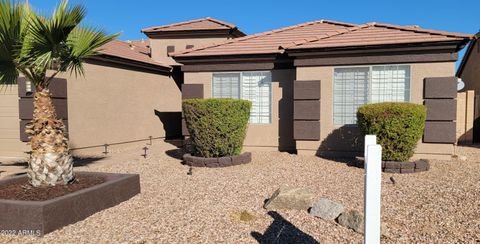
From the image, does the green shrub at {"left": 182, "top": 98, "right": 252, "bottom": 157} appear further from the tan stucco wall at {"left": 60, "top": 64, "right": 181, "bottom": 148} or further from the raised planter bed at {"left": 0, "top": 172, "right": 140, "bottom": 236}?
the tan stucco wall at {"left": 60, "top": 64, "right": 181, "bottom": 148}

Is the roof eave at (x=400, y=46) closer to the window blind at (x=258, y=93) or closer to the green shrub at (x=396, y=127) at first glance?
the window blind at (x=258, y=93)

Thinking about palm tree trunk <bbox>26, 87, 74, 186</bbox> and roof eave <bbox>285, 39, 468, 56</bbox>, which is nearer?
palm tree trunk <bbox>26, 87, 74, 186</bbox>

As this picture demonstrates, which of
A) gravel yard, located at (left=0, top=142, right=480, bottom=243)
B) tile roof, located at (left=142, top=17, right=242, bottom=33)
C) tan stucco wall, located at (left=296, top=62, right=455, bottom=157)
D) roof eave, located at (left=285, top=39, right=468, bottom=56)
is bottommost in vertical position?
gravel yard, located at (left=0, top=142, right=480, bottom=243)

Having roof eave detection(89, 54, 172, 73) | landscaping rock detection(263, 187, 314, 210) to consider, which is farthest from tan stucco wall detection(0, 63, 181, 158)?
landscaping rock detection(263, 187, 314, 210)

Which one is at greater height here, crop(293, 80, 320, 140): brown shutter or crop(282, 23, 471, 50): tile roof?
crop(282, 23, 471, 50): tile roof

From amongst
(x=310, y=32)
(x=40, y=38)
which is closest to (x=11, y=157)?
(x=40, y=38)

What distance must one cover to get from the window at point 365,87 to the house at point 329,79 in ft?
0.08

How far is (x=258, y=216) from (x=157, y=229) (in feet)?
4.46

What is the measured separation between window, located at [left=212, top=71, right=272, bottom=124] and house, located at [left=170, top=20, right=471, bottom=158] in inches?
1.2

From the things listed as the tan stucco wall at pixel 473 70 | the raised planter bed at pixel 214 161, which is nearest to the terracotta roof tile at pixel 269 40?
the raised planter bed at pixel 214 161

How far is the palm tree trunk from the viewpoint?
4863 millimetres

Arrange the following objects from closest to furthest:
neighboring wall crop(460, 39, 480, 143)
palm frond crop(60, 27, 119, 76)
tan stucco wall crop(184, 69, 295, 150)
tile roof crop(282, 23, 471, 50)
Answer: palm frond crop(60, 27, 119, 76), tile roof crop(282, 23, 471, 50), tan stucco wall crop(184, 69, 295, 150), neighboring wall crop(460, 39, 480, 143)

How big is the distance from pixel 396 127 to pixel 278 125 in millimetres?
3741

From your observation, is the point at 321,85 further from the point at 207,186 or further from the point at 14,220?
the point at 14,220
